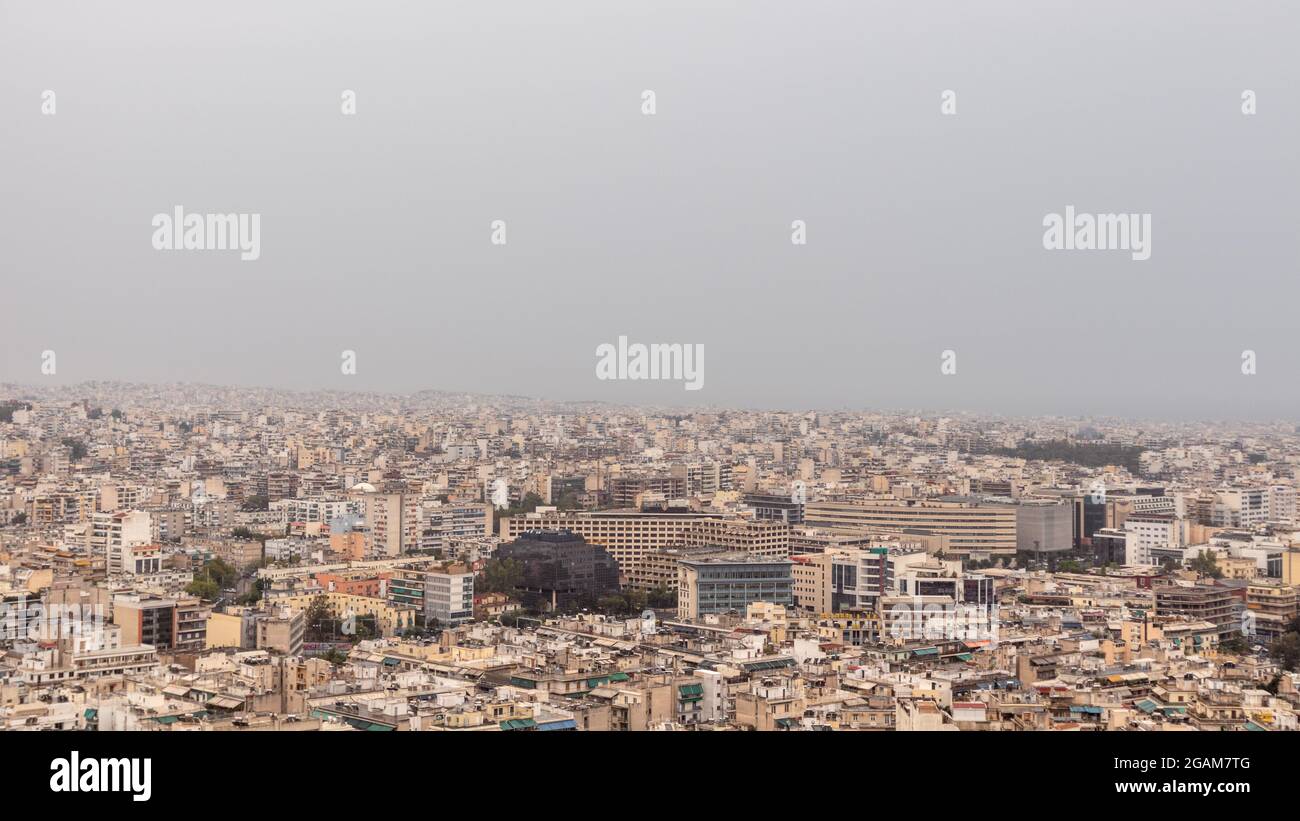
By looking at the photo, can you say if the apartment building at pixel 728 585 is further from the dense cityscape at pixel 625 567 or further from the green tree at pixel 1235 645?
the green tree at pixel 1235 645

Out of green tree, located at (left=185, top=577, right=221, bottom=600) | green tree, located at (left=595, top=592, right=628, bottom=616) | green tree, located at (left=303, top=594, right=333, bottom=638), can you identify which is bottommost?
green tree, located at (left=595, top=592, right=628, bottom=616)

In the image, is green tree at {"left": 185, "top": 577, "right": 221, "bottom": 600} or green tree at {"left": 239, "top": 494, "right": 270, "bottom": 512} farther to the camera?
green tree at {"left": 239, "top": 494, "right": 270, "bottom": 512}

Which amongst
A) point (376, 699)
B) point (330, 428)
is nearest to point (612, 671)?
point (376, 699)

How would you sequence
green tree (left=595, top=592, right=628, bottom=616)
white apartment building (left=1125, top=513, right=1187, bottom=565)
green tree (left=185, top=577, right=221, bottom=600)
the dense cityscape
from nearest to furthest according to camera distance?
the dense cityscape, green tree (left=185, top=577, right=221, bottom=600), green tree (left=595, top=592, right=628, bottom=616), white apartment building (left=1125, top=513, right=1187, bottom=565)

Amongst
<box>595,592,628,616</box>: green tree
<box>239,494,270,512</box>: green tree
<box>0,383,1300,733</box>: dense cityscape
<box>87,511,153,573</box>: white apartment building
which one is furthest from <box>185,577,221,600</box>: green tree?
<box>239,494,270,512</box>: green tree

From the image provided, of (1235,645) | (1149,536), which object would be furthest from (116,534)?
(1149,536)

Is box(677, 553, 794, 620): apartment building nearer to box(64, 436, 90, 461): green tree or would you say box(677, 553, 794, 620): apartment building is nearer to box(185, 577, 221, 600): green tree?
box(185, 577, 221, 600): green tree

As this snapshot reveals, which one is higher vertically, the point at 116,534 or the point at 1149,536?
the point at 116,534

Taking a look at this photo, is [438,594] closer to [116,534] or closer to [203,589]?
[203,589]

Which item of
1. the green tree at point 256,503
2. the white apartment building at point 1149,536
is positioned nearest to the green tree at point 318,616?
the green tree at point 256,503
